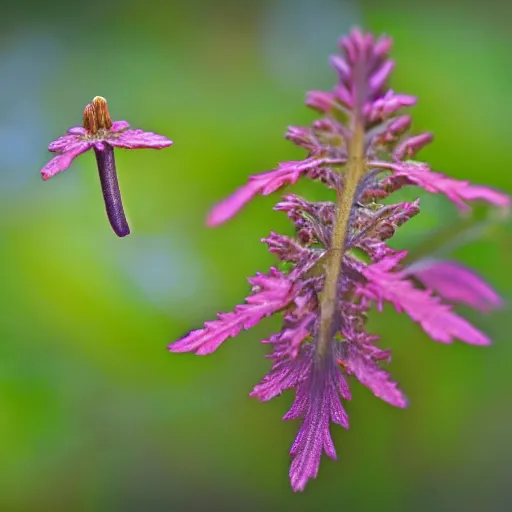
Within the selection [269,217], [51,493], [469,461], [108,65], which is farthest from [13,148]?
[469,461]

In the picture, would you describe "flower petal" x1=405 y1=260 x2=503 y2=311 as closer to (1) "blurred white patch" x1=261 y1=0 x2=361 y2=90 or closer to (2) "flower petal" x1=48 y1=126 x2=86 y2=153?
(2) "flower petal" x1=48 y1=126 x2=86 y2=153

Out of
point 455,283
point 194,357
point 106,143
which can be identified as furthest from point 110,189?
point 194,357

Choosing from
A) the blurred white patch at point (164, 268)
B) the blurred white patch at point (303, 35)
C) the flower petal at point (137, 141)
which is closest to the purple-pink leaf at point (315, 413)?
the flower petal at point (137, 141)

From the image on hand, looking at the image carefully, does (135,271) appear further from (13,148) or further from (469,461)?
(469,461)

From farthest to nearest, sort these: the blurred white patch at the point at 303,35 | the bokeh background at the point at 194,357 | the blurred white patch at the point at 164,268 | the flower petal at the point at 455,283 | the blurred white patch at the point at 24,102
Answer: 1. the blurred white patch at the point at 303,35
2. the blurred white patch at the point at 24,102
3. the blurred white patch at the point at 164,268
4. the bokeh background at the point at 194,357
5. the flower petal at the point at 455,283

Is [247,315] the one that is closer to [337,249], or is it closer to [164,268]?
[337,249]

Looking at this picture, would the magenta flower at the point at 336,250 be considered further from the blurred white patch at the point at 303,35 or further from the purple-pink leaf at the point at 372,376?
the blurred white patch at the point at 303,35
